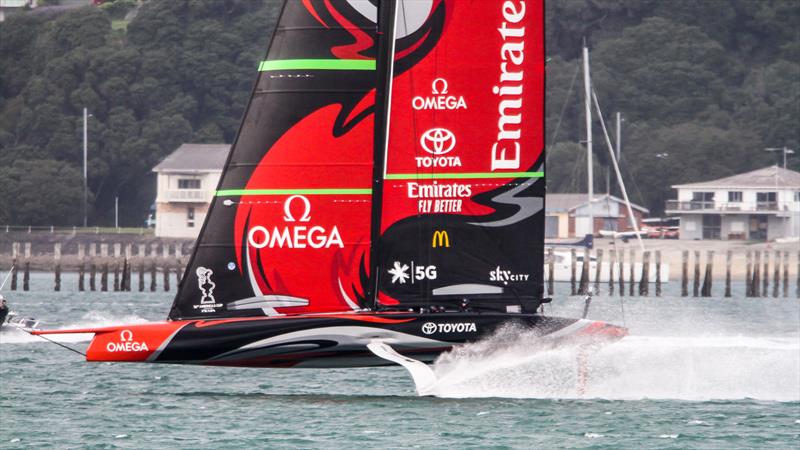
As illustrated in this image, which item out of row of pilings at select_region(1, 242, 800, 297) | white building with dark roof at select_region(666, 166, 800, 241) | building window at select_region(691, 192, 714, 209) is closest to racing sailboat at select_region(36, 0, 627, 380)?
row of pilings at select_region(1, 242, 800, 297)

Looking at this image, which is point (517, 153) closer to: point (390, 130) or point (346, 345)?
point (390, 130)

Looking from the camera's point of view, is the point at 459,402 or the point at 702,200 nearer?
the point at 459,402

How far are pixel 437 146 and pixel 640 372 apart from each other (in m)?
4.38

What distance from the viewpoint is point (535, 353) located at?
19.1 metres

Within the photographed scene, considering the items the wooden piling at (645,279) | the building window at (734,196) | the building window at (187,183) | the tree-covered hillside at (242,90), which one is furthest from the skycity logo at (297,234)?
the building window at (187,183)

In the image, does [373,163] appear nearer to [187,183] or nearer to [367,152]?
[367,152]

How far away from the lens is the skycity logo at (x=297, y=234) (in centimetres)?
1948

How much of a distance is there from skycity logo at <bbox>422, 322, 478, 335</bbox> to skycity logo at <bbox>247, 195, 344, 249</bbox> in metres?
1.50

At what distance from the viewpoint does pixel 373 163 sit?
1950 cm

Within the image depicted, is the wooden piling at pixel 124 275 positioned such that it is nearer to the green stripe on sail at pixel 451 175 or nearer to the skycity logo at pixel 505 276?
the green stripe on sail at pixel 451 175

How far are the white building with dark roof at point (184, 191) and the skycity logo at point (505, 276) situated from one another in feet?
207

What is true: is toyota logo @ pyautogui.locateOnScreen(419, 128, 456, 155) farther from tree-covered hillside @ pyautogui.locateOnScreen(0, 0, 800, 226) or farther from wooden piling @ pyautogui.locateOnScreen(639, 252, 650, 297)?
tree-covered hillside @ pyautogui.locateOnScreen(0, 0, 800, 226)

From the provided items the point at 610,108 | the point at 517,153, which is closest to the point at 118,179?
the point at 610,108

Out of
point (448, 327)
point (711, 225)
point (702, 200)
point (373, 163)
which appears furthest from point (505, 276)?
point (702, 200)
